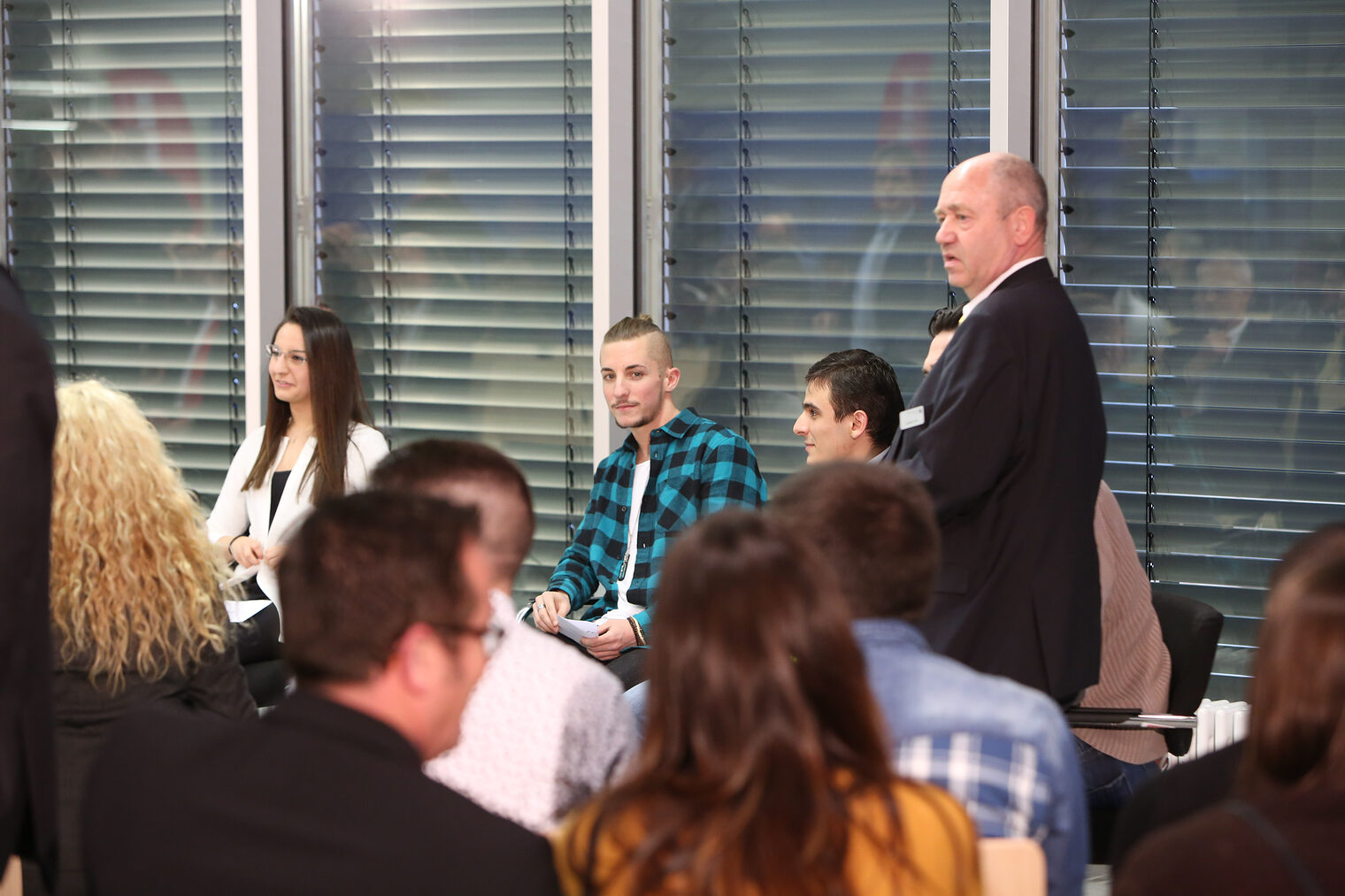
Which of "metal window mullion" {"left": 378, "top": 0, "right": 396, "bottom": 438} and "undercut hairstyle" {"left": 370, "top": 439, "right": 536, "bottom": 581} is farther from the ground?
"metal window mullion" {"left": 378, "top": 0, "right": 396, "bottom": 438}

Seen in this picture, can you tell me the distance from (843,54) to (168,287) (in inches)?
102

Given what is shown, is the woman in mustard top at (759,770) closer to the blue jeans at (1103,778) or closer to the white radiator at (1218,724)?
the blue jeans at (1103,778)

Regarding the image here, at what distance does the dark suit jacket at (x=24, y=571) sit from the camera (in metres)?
1.38

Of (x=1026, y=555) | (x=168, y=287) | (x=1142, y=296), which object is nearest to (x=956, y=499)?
(x=1026, y=555)

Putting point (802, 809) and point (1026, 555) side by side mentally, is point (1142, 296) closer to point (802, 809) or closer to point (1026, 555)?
point (1026, 555)

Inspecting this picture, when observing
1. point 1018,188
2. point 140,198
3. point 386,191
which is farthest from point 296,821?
point 140,198

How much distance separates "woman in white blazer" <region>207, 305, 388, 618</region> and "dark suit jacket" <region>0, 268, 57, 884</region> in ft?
7.68

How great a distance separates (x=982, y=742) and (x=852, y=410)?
1918mm

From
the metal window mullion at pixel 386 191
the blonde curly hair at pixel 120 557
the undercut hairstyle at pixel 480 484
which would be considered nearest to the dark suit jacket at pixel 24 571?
the undercut hairstyle at pixel 480 484

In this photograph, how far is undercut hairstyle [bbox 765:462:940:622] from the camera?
1511 millimetres

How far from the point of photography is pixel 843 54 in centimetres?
422

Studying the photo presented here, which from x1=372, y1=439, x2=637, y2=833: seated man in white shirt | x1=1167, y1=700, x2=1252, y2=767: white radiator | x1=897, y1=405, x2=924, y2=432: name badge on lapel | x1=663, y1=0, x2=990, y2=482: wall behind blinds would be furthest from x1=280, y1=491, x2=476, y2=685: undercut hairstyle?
x1=663, y1=0, x2=990, y2=482: wall behind blinds

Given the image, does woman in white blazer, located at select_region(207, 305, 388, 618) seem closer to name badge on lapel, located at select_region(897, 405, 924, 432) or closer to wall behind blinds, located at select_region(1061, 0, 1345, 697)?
name badge on lapel, located at select_region(897, 405, 924, 432)

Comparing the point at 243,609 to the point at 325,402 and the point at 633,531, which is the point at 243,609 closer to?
the point at 325,402
